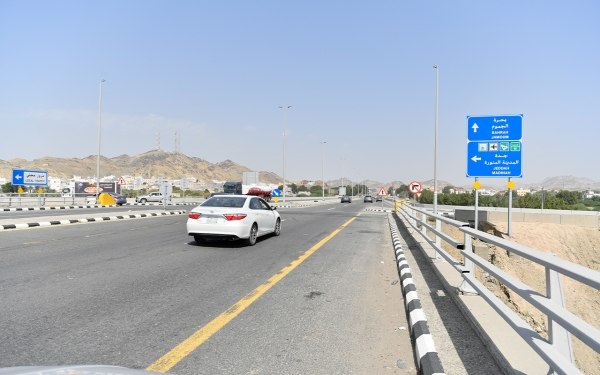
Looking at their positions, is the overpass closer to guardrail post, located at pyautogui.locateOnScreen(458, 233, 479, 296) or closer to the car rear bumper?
guardrail post, located at pyautogui.locateOnScreen(458, 233, 479, 296)

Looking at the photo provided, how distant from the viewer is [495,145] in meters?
18.2

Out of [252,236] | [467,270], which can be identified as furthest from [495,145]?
[467,270]

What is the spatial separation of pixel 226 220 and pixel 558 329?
970cm

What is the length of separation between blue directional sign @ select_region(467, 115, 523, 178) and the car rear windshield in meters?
10.7

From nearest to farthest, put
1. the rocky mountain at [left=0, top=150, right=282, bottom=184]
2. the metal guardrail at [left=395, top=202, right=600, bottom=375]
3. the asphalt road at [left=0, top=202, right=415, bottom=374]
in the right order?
the metal guardrail at [left=395, top=202, right=600, bottom=375] < the asphalt road at [left=0, top=202, right=415, bottom=374] < the rocky mountain at [left=0, top=150, right=282, bottom=184]

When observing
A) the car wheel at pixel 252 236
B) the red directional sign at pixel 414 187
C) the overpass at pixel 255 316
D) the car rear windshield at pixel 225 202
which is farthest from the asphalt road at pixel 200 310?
the red directional sign at pixel 414 187

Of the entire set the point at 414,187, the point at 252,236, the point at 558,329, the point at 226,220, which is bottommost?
the point at 252,236

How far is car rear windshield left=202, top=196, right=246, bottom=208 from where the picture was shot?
498 inches

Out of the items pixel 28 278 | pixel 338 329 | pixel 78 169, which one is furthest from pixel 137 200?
pixel 78 169

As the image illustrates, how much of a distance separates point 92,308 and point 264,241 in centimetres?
839

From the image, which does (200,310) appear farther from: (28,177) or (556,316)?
(28,177)

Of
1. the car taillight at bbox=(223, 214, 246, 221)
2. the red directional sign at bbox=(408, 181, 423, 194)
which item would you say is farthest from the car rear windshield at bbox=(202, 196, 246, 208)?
the red directional sign at bbox=(408, 181, 423, 194)

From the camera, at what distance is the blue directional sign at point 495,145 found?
18031 millimetres

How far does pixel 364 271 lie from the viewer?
9.18m
